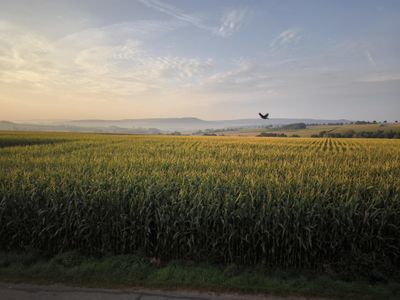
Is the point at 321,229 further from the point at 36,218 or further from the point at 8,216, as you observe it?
the point at 8,216

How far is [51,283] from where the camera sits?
447cm

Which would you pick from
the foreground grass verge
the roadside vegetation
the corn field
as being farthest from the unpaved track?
the corn field

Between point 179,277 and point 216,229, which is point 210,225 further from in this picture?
point 179,277

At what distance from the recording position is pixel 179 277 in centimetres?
459

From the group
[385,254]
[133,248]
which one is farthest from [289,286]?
[133,248]

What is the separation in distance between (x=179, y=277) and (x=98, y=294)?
4.38 feet

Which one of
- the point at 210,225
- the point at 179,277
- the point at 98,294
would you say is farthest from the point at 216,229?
the point at 98,294

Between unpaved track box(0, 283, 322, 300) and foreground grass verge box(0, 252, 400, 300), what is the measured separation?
0.53 feet

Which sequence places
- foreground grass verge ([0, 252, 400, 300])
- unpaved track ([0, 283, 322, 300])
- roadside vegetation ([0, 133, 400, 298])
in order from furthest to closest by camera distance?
roadside vegetation ([0, 133, 400, 298]) < foreground grass verge ([0, 252, 400, 300]) < unpaved track ([0, 283, 322, 300])

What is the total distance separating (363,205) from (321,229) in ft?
4.20

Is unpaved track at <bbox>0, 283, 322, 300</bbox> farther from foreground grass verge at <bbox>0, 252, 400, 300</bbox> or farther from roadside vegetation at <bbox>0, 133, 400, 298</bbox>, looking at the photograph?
roadside vegetation at <bbox>0, 133, 400, 298</bbox>

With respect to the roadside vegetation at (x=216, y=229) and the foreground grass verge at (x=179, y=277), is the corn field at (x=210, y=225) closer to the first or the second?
the roadside vegetation at (x=216, y=229)

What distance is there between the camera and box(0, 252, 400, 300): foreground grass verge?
4285mm

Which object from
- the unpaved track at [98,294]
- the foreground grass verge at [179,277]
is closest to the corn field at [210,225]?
the foreground grass verge at [179,277]
